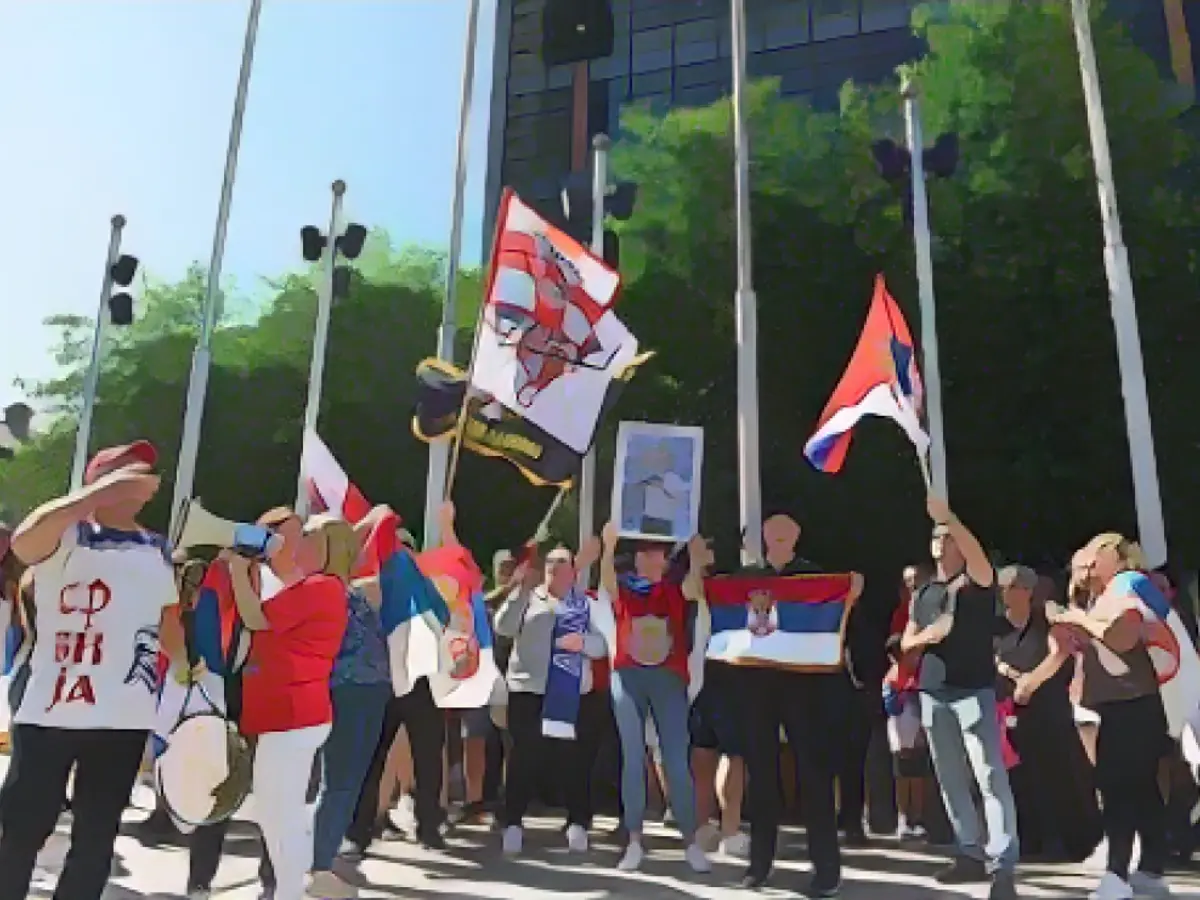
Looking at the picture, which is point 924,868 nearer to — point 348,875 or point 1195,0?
point 348,875

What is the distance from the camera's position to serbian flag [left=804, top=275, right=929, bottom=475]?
7152mm

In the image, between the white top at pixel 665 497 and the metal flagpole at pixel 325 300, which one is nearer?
the white top at pixel 665 497

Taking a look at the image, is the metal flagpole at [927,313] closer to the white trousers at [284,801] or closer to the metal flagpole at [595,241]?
the metal flagpole at [595,241]

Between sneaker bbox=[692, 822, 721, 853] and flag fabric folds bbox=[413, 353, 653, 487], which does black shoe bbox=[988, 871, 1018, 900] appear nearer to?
sneaker bbox=[692, 822, 721, 853]

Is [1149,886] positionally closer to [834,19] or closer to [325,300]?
[325,300]

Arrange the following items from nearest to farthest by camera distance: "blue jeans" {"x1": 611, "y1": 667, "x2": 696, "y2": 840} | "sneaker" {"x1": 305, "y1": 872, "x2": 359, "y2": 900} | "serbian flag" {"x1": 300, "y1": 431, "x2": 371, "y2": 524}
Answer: "sneaker" {"x1": 305, "y1": 872, "x2": 359, "y2": 900} → "blue jeans" {"x1": 611, "y1": 667, "x2": 696, "y2": 840} → "serbian flag" {"x1": 300, "y1": 431, "x2": 371, "y2": 524}

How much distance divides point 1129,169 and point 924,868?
11950 mm

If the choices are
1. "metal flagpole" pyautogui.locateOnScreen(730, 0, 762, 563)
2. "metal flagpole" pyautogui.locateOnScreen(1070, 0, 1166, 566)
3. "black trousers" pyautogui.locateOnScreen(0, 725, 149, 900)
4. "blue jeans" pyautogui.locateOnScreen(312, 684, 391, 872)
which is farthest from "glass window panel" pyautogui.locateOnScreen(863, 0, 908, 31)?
"black trousers" pyautogui.locateOnScreen(0, 725, 149, 900)

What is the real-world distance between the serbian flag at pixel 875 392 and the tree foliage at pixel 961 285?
7789 mm

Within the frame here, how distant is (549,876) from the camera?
6.21m

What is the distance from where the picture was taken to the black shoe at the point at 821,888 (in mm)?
5621

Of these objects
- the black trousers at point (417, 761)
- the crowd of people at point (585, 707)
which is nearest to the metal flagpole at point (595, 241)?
the crowd of people at point (585, 707)

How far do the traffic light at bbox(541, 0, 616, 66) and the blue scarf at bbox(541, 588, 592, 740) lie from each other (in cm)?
1060

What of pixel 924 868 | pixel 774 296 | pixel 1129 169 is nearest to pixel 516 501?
pixel 774 296
